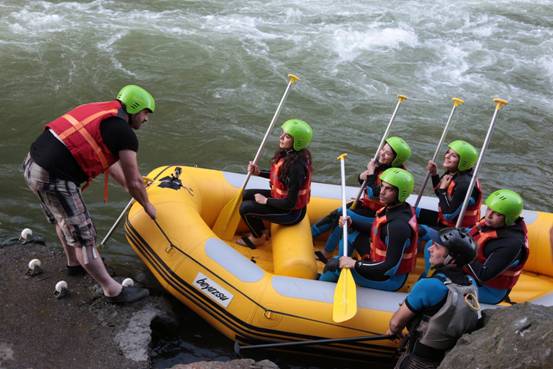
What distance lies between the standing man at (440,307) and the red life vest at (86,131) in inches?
81.1

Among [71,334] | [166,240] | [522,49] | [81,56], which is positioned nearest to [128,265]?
[166,240]

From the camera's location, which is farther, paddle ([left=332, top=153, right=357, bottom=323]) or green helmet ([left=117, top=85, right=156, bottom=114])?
paddle ([left=332, top=153, right=357, bottom=323])

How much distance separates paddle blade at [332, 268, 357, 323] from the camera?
389cm

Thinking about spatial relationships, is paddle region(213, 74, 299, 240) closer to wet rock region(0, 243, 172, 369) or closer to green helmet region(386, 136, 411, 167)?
wet rock region(0, 243, 172, 369)

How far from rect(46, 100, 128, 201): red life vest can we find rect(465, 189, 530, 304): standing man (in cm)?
264

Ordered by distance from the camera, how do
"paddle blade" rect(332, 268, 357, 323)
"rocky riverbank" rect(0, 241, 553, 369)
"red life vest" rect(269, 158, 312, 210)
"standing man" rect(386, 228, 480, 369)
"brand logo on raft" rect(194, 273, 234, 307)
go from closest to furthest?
"rocky riverbank" rect(0, 241, 553, 369), "standing man" rect(386, 228, 480, 369), "paddle blade" rect(332, 268, 357, 323), "brand logo on raft" rect(194, 273, 234, 307), "red life vest" rect(269, 158, 312, 210)

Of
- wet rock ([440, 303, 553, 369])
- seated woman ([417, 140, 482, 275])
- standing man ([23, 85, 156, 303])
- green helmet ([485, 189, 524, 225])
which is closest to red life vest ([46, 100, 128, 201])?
standing man ([23, 85, 156, 303])

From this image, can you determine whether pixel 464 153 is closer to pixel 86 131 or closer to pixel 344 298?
pixel 344 298

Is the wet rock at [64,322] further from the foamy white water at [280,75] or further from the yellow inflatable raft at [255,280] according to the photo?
the foamy white water at [280,75]

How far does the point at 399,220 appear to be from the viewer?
163 inches

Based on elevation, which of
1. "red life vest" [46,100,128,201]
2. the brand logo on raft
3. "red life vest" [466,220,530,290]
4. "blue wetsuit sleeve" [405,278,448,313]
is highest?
"red life vest" [46,100,128,201]

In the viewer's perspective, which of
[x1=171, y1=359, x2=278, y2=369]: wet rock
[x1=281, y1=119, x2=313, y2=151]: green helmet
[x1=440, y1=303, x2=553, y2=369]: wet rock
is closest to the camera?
[x1=440, y1=303, x2=553, y2=369]: wet rock

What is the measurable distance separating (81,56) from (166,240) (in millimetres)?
6125

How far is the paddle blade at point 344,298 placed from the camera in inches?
153
